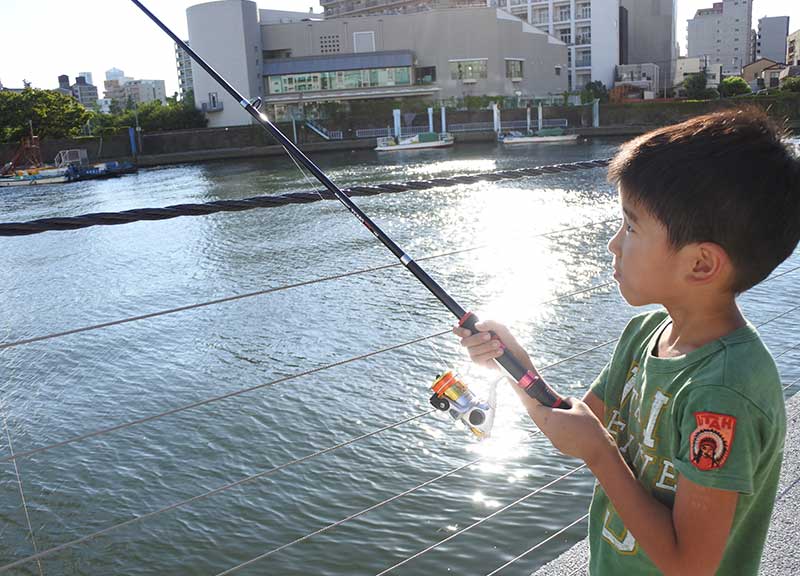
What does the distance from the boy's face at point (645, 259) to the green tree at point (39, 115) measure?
41.8 metres

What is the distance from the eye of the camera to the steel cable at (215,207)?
1819mm

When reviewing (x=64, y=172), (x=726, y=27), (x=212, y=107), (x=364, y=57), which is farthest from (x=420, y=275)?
(x=726, y=27)

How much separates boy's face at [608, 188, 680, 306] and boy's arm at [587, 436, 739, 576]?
6.9 inches

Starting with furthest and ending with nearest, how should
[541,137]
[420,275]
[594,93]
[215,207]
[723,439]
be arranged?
[594,93] < [541,137] < [215,207] < [420,275] < [723,439]

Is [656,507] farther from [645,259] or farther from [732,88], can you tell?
[732,88]

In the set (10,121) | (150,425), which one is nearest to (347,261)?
(150,425)

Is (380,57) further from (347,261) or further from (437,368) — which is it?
(437,368)

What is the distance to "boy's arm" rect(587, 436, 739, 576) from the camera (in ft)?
2.30

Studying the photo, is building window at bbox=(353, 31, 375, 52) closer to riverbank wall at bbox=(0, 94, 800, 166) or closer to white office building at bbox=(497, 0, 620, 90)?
riverbank wall at bbox=(0, 94, 800, 166)

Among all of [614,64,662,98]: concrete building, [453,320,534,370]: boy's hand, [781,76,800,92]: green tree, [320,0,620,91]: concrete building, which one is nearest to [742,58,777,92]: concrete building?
[614,64,662,98]: concrete building

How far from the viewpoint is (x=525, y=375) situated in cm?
96

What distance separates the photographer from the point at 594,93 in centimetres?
4244

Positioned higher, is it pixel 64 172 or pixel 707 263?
pixel 707 263

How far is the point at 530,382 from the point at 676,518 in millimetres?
265
